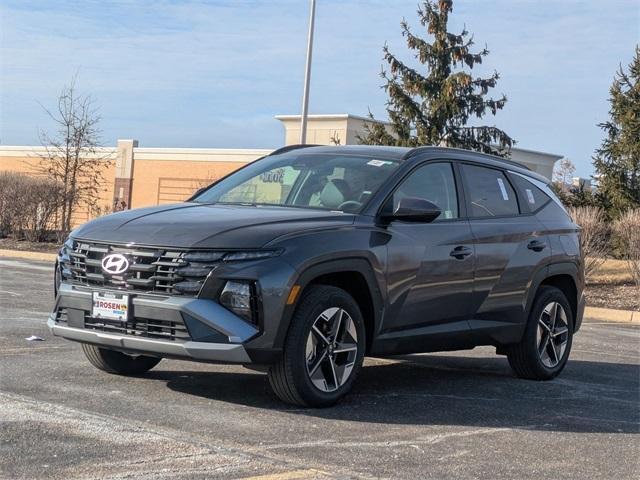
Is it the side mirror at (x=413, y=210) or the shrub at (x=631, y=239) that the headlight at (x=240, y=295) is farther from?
the shrub at (x=631, y=239)

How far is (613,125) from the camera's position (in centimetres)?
2983

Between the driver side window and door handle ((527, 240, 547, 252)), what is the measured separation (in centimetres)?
94

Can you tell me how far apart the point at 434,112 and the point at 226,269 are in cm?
2526

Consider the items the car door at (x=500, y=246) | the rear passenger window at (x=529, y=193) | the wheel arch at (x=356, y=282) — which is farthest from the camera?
the rear passenger window at (x=529, y=193)

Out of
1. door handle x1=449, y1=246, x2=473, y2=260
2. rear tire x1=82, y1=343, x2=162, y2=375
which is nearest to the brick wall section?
door handle x1=449, y1=246, x2=473, y2=260

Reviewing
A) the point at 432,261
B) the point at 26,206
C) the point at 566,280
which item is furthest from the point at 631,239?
the point at 26,206

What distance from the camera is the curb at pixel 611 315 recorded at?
1728 cm

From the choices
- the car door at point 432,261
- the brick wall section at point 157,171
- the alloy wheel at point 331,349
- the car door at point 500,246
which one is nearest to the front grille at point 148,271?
the alloy wheel at point 331,349

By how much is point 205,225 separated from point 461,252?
2.18m

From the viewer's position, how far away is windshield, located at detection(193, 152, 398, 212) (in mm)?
7398

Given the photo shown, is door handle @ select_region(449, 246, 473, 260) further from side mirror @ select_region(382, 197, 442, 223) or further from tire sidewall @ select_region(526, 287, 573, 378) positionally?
tire sidewall @ select_region(526, 287, 573, 378)

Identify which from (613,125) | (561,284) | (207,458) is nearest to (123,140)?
(613,125)

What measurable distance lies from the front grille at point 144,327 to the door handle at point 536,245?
351cm

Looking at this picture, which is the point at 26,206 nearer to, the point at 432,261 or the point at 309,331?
the point at 432,261
